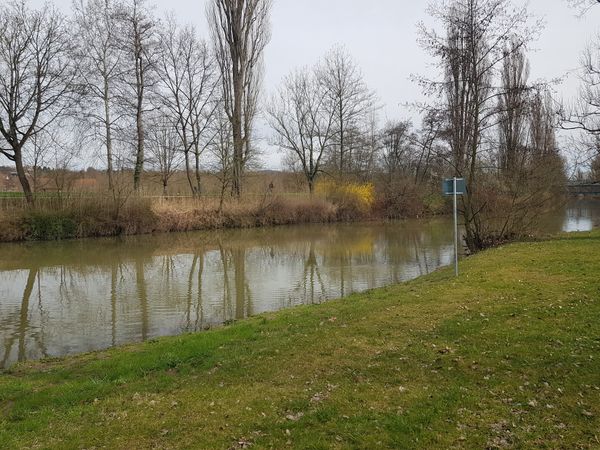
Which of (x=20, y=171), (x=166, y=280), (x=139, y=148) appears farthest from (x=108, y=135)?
(x=166, y=280)

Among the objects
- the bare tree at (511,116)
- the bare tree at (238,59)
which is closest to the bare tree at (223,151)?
the bare tree at (238,59)

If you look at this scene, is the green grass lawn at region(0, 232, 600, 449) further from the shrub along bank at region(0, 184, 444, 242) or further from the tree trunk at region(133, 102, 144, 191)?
the tree trunk at region(133, 102, 144, 191)

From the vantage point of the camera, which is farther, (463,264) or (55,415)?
(463,264)

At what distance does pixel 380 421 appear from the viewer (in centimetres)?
404

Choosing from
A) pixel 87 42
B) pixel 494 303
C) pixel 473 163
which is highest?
pixel 87 42

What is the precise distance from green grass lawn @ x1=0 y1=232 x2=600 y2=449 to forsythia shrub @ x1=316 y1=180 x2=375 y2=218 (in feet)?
103

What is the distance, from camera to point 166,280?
14.8 meters

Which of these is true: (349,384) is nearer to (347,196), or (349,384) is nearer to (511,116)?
(511,116)

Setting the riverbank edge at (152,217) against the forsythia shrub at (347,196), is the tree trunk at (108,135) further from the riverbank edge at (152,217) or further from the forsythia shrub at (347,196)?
the forsythia shrub at (347,196)

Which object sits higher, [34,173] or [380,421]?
[34,173]

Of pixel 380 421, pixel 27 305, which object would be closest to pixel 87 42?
pixel 27 305

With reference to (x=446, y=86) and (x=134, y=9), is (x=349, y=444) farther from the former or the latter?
(x=134, y=9)

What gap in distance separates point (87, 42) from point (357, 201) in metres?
22.8

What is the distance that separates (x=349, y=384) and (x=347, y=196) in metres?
35.6
